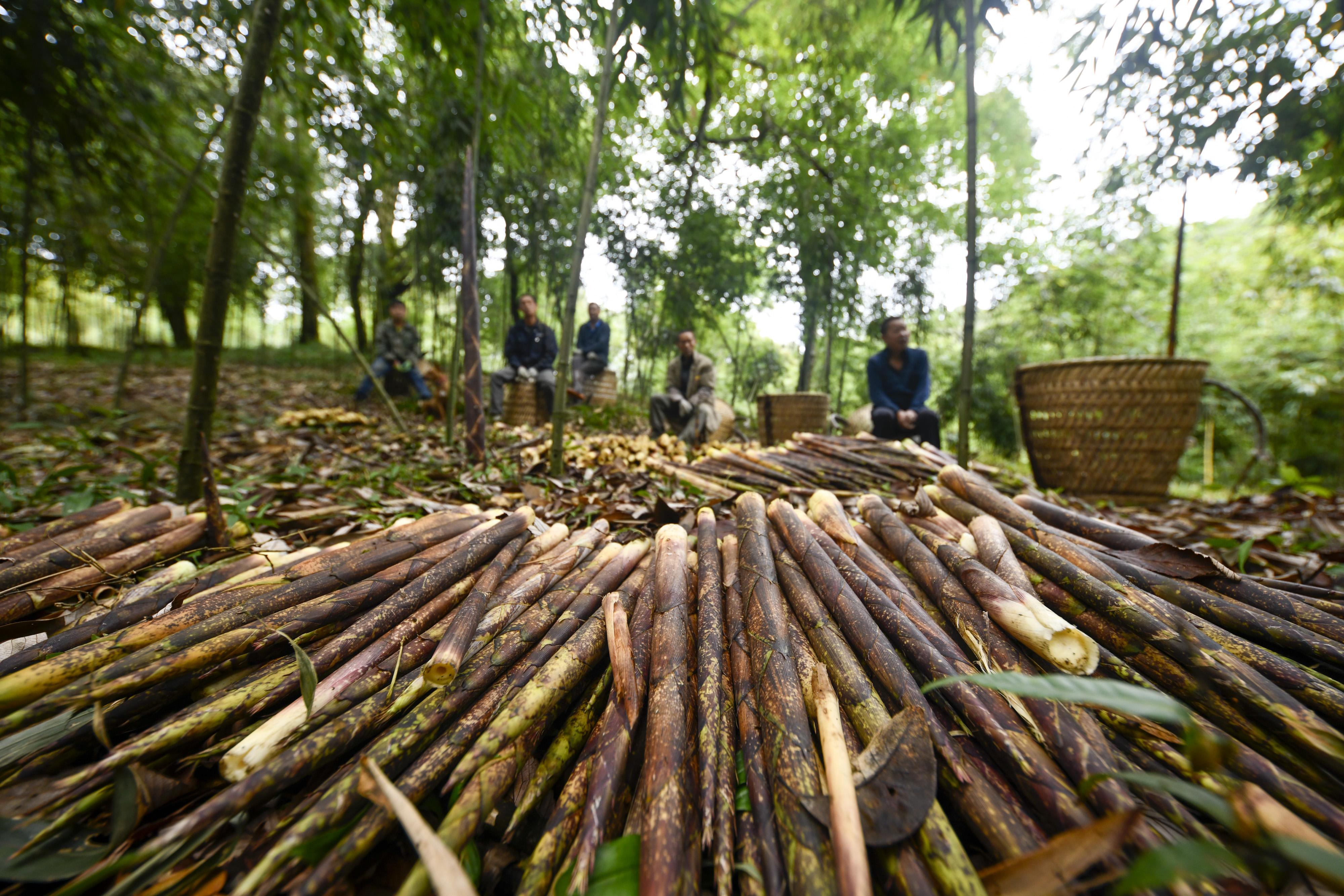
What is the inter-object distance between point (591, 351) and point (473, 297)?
4.48 metres

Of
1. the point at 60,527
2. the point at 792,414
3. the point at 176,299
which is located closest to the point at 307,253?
the point at 176,299

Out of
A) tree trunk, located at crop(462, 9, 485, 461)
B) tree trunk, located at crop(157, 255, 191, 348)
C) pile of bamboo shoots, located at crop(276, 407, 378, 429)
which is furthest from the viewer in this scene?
tree trunk, located at crop(157, 255, 191, 348)

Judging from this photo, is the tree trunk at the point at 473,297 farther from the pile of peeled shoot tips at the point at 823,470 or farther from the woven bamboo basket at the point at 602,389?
the woven bamboo basket at the point at 602,389

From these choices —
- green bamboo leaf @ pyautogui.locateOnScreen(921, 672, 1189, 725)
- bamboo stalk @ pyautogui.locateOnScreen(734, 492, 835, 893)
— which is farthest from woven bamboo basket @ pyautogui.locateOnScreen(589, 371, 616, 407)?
green bamboo leaf @ pyautogui.locateOnScreen(921, 672, 1189, 725)

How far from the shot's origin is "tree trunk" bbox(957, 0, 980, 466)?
2482 mm

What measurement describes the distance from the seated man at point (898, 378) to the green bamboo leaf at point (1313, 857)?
15.6 ft

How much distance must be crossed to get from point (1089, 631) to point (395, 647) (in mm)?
1409

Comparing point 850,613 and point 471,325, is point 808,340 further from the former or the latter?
point 850,613

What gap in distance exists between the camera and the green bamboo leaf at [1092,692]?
1.46ft

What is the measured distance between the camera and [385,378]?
7492mm

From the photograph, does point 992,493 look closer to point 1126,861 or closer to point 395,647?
point 1126,861

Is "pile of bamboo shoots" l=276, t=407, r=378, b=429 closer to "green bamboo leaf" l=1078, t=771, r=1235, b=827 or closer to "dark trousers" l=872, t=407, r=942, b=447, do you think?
"dark trousers" l=872, t=407, r=942, b=447

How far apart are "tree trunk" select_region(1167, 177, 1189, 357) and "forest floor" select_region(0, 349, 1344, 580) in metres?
1.38

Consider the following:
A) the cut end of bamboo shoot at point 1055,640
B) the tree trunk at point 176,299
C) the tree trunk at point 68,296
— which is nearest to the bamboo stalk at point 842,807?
the cut end of bamboo shoot at point 1055,640
